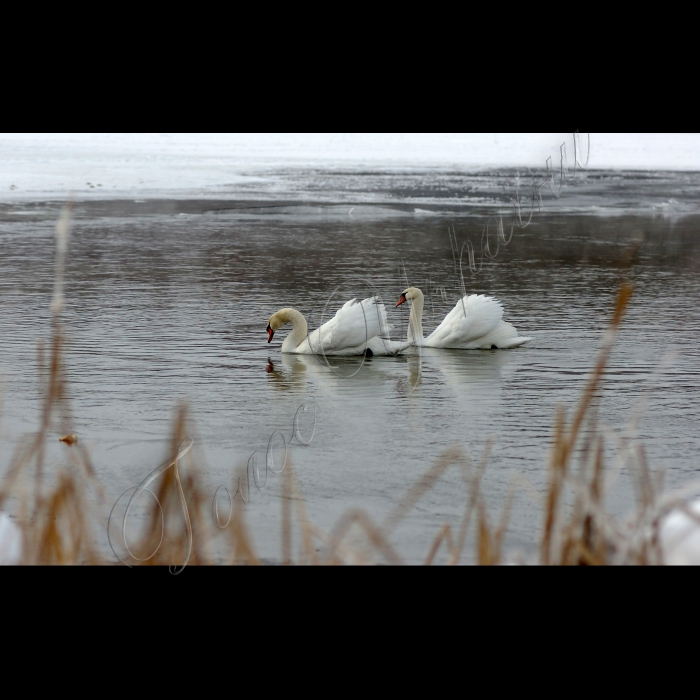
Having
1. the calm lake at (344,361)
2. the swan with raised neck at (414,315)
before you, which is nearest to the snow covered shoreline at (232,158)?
the calm lake at (344,361)

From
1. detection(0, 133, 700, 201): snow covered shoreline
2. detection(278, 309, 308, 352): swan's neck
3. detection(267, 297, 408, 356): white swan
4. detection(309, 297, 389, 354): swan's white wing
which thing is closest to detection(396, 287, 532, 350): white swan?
detection(267, 297, 408, 356): white swan

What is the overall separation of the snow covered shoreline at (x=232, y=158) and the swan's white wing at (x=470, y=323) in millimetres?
11074

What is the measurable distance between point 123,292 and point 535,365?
4.89 metres

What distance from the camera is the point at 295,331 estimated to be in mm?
9555

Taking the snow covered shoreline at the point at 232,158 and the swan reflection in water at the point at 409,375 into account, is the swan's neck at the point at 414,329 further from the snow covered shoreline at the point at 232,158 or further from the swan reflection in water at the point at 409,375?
the snow covered shoreline at the point at 232,158

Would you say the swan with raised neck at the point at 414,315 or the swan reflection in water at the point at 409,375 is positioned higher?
the swan with raised neck at the point at 414,315

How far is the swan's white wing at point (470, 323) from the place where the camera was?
9.40m

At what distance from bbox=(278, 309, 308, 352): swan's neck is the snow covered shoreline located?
37.8 ft

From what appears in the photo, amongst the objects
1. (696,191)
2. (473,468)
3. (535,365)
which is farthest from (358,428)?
(696,191)

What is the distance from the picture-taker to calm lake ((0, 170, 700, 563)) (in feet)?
20.5

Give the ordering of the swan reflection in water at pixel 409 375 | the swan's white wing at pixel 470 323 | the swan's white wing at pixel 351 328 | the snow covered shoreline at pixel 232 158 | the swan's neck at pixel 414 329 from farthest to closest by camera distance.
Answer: the snow covered shoreline at pixel 232 158 → the swan's neck at pixel 414 329 → the swan's white wing at pixel 470 323 → the swan's white wing at pixel 351 328 → the swan reflection in water at pixel 409 375

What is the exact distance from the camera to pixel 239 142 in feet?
126

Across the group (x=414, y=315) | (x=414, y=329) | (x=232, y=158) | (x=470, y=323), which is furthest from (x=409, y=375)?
(x=232, y=158)

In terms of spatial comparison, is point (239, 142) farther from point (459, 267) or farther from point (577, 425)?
point (577, 425)
